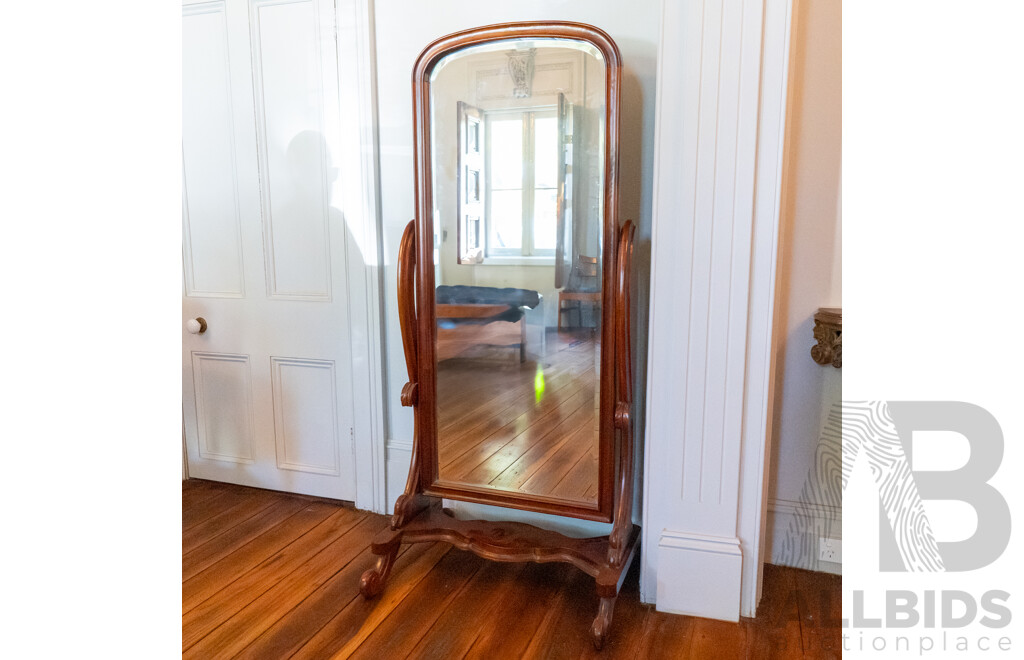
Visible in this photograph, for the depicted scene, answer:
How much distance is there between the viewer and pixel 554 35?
1.74m

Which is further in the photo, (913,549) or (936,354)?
(913,549)

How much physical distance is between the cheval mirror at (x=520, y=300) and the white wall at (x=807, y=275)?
54cm

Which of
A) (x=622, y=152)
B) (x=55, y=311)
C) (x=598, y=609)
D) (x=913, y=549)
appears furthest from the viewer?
(x=622, y=152)

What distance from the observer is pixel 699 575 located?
70.1 inches

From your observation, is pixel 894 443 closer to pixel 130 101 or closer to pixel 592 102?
pixel 592 102

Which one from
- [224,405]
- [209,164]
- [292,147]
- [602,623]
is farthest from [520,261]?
[224,405]

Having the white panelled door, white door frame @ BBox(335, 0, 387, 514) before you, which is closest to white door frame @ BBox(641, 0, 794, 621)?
white door frame @ BBox(335, 0, 387, 514)

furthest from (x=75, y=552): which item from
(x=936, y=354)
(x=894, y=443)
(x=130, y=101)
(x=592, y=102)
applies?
(x=894, y=443)

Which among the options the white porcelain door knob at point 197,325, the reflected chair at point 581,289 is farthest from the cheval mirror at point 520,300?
the white porcelain door knob at point 197,325

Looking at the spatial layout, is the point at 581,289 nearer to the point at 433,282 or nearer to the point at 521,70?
the point at 433,282

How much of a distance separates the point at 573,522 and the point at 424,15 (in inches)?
71.1

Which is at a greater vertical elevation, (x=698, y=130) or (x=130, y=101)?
(x=698, y=130)

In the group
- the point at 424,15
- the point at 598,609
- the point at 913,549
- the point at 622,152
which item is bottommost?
the point at 598,609

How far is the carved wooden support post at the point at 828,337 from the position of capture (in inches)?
72.1
